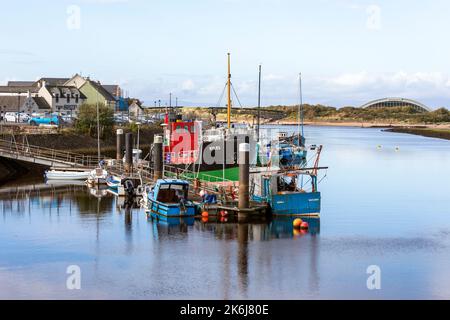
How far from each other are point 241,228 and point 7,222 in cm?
1291

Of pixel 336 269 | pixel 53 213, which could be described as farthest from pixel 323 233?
pixel 53 213

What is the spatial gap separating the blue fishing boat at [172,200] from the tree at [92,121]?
38.9 metres

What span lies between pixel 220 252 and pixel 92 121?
48675 mm

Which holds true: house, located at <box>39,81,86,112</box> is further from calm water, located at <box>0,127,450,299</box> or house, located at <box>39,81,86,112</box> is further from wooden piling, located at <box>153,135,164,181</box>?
wooden piling, located at <box>153,135,164,181</box>

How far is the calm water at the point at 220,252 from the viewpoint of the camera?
88.2ft

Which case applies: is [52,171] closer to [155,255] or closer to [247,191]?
[247,191]

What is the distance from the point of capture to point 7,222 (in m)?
40.2

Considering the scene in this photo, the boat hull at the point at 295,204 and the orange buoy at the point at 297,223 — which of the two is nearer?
the orange buoy at the point at 297,223

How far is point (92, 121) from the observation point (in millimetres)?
78375

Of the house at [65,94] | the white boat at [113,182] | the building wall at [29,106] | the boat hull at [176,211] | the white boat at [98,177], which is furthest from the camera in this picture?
the house at [65,94]

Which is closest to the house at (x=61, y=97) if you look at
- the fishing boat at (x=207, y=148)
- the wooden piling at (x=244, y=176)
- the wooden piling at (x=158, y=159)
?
the fishing boat at (x=207, y=148)

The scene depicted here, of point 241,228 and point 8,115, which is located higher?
point 8,115

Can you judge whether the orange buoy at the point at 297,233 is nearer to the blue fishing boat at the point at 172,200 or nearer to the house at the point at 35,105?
the blue fishing boat at the point at 172,200

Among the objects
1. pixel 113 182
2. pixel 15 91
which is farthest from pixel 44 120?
pixel 15 91
